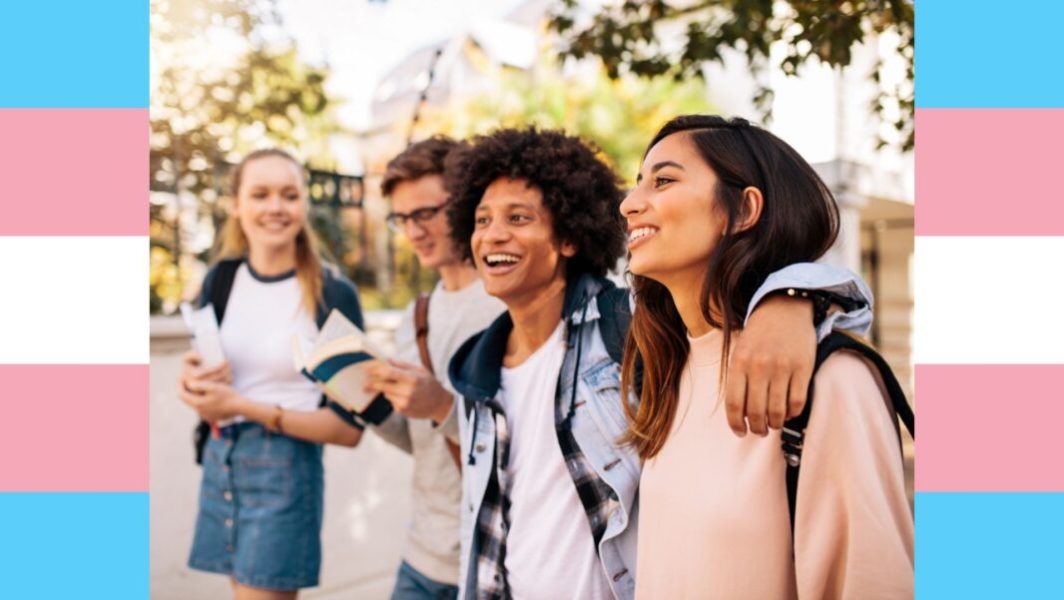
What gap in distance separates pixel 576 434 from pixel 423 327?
2.89ft

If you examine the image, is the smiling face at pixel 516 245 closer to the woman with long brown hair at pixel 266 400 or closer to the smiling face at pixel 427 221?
the smiling face at pixel 427 221

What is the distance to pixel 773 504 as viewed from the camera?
123 centimetres

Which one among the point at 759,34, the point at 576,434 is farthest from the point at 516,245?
the point at 759,34

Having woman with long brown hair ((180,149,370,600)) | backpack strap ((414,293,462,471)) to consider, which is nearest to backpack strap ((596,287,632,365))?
backpack strap ((414,293,462,471))
